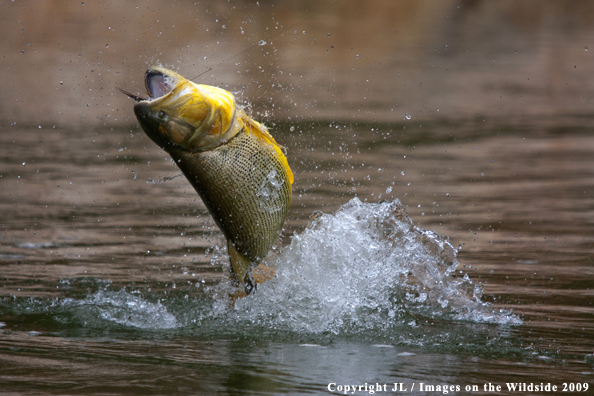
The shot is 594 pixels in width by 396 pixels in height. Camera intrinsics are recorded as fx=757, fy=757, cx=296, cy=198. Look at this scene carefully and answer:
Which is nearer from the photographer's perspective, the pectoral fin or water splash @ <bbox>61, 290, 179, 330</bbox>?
the pectoral fin

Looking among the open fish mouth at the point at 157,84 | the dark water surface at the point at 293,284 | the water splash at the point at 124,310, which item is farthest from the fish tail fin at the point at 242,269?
the open fish mouth at the point at 157,84

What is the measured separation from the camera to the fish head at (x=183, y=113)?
3.89m

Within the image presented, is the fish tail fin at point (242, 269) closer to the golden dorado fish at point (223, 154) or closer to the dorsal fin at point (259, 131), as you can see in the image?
the golden dorado fish at point (223, 154)

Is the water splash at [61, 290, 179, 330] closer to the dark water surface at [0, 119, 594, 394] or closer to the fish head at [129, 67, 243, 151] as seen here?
the dark water surface at [0, 119, 594, 394]

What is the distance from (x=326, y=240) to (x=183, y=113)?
1.80m

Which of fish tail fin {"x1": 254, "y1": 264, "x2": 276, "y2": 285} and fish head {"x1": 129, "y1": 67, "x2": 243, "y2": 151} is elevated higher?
fish head {"x1": 129, "y1": 67, "x2": 243, "y2": 151}

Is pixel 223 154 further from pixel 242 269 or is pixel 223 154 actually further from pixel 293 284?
pixel 293 284

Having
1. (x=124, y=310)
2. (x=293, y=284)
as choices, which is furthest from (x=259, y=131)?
(x=124, y=310)

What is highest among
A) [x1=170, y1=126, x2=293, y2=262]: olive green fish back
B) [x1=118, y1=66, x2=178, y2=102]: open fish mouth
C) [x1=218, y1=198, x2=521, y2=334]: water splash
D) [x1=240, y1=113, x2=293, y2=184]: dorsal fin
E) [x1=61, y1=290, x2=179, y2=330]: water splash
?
[x1=118, y1=66, x2=178, y2=102]: open fish mouth

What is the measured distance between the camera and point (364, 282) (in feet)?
16.4

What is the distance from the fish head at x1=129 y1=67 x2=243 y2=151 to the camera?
389cm

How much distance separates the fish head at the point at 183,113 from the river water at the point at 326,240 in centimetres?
21

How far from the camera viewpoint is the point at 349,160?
364 inches

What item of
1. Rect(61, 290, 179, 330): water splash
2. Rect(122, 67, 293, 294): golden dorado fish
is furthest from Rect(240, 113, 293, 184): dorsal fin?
Rect(61, 290, 179, 330): water splash
